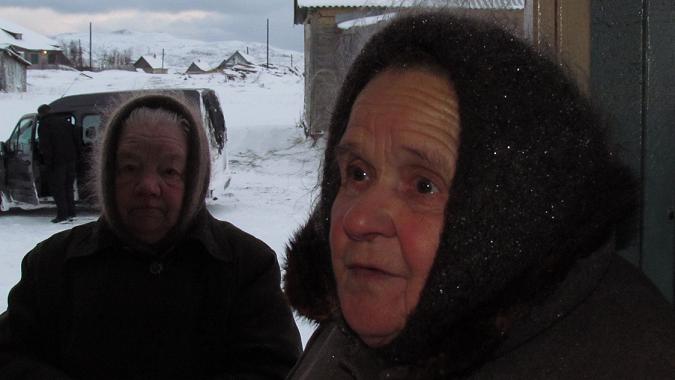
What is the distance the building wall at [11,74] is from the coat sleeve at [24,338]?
33.4 meters

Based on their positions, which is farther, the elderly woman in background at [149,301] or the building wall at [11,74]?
the building wall at [11,74]

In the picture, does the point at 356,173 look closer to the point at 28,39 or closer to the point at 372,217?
the point at 372,217

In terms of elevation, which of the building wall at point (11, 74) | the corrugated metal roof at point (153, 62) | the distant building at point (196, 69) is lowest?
the building wall at point (11, 74)

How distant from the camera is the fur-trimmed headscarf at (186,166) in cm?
218

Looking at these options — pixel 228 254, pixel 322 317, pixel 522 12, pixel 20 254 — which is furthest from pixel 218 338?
pixel 20 254

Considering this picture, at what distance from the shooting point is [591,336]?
40.0 inches

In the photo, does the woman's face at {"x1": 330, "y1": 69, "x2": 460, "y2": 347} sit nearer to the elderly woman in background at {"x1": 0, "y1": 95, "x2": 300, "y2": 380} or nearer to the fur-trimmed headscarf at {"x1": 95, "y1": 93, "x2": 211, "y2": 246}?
the elderly woman in background at {"x1": 0, "y1": 95, "x2": 300, "y2": 380}

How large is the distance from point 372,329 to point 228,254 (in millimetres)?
1078

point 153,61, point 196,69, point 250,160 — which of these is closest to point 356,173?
point 250,160

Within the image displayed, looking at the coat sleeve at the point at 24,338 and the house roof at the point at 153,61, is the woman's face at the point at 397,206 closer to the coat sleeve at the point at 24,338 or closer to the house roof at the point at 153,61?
the coat sleeve at the point at 24,338

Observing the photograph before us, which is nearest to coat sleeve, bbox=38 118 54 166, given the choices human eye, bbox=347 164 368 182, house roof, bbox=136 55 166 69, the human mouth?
human eye, bbox=347 164 368 182

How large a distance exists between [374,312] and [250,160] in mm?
15530

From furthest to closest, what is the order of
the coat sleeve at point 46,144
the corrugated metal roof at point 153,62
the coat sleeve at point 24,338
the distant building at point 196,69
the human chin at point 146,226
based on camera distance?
the corrugated metal roof at point 153,62 → the distant building at point 196,69 → the coat sleeve at point 46,144 → the human chin at point 146,226 → the coat sleeve at point 24,338

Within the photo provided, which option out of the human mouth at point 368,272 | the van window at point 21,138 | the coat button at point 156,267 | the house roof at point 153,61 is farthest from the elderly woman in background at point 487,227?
the house roof at point 153,61
